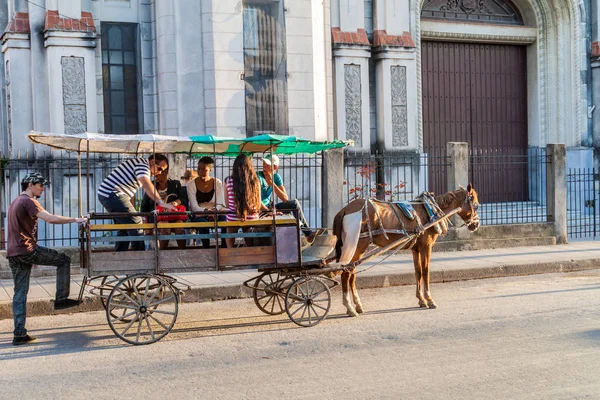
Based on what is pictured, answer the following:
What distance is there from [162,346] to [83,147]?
267 cm

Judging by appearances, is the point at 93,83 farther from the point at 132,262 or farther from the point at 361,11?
the point at 132,262

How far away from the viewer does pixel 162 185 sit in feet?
32.8

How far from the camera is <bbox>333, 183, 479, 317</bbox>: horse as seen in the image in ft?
31.2

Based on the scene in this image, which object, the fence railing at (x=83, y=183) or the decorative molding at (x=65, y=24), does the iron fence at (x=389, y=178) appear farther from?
the decorative molding at (x=65, y=24)

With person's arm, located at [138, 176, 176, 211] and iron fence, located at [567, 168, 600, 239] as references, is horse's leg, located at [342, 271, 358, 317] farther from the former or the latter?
iron fence, located at [567, 168, 600, 239]

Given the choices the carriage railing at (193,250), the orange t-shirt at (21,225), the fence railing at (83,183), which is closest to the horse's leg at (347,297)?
the carriage railing at (193,250)

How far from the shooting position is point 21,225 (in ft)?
27.3

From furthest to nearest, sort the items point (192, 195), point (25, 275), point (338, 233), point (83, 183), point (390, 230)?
point (83, 183), point (192, 195), point (390, 230), point (338, 233), point (25, 275)

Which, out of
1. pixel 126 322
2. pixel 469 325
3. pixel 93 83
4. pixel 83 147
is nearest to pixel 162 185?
pixel 83 147

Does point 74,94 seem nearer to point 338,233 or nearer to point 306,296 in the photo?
point 338,233

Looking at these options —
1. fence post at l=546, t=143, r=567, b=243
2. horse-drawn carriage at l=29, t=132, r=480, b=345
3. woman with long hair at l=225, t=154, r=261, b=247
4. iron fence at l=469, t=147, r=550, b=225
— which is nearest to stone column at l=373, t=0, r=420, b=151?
iron fence at l=469, t=147, r=550, b=225

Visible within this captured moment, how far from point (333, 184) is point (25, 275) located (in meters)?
7.23

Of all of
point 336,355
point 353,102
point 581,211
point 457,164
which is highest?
point 353,102

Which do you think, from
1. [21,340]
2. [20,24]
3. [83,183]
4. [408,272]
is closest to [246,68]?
[83,183]
